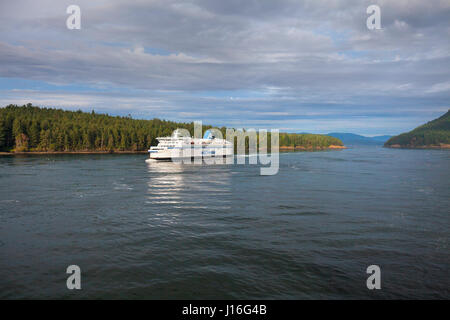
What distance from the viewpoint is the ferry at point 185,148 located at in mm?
104250

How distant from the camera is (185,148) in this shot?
372 feet

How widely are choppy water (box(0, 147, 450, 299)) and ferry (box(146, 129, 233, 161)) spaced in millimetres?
69498

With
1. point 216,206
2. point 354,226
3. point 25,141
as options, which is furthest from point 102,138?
point 354,226

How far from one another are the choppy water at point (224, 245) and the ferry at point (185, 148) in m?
69.5

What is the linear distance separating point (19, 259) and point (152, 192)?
22.5m

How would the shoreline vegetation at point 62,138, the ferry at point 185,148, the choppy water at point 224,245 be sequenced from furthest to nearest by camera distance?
the shoreline vegetation at point 62,138
the ferry at point 185,148
the choppy water at point 224,245

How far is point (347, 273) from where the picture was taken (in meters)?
14.3

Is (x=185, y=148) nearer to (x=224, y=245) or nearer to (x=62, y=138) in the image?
(x=62, y=138)

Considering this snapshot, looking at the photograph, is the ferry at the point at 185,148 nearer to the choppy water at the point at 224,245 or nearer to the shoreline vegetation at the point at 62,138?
the shoreline vegetation at the point at 62,138

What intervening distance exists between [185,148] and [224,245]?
96.7 m

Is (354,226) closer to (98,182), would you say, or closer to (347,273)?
(347,273)

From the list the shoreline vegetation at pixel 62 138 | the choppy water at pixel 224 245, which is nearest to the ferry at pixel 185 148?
the shoreline vegetation at pixel 62 138

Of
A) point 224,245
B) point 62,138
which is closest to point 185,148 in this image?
point 62,138
